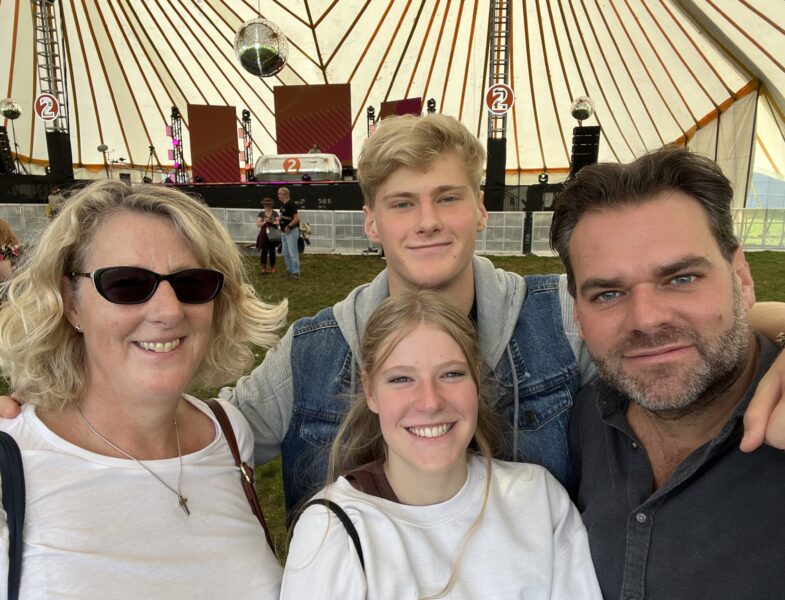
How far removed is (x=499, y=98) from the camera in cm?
1182

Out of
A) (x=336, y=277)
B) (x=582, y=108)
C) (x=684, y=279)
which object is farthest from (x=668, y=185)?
(x=582, y=108)

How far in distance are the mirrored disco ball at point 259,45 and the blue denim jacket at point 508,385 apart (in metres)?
8.98

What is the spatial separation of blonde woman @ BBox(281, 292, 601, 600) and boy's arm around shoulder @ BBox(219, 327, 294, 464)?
48 centimetres

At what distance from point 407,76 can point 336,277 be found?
35.1 feet

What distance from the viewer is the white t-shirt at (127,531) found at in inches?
49.1

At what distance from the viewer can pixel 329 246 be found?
38.4 ft

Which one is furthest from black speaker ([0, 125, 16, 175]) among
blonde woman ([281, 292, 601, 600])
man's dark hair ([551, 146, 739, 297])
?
man's dark hair ([551, 146, 739, 297])

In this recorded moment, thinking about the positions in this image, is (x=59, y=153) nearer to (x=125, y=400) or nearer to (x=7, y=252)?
(x=7, y=252)

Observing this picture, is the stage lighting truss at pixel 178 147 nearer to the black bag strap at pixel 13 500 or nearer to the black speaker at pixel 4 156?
the black speaker at pixel 4 156

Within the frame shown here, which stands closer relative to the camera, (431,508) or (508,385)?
(431,508)

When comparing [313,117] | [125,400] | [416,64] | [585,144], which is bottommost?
[125,400]

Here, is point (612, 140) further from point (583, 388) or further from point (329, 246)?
point (583, 388)

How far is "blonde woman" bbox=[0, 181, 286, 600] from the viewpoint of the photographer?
132 centimetres

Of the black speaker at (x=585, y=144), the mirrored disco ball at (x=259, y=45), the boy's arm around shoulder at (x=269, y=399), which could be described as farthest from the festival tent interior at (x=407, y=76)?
the boy's arm around shoulder at (x=269, y=399)
